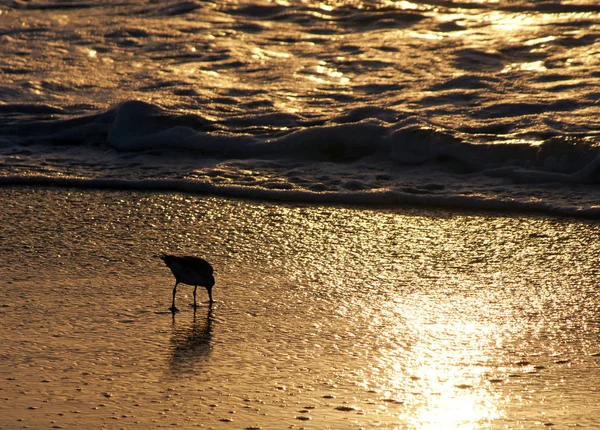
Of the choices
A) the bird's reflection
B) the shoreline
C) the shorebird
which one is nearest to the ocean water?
Result: the shoreline

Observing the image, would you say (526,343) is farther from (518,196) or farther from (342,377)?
(518,196)

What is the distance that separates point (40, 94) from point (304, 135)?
3918 millimetres

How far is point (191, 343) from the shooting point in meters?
4.48

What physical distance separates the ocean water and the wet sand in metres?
0.74

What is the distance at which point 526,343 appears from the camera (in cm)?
443

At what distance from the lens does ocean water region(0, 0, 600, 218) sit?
7.59 m

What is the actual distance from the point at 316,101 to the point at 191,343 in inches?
226

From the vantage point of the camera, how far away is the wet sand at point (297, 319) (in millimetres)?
3762

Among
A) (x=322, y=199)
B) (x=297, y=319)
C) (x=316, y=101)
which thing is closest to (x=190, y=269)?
(x=297, y=319)

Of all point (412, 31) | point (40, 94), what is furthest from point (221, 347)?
point (412, 31)

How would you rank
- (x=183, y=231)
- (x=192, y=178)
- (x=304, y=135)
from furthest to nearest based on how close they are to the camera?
(x=304, y=135) < (x=192, y=178) < (x=183, y=231)

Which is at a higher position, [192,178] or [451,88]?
[451,88]

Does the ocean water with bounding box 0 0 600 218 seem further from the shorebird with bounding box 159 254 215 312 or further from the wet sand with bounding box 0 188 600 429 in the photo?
the shorebird with bounding box 159 254 215 312

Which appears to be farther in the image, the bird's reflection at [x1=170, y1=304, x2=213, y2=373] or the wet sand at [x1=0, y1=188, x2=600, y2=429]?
the bird's reflection at [x1=170, y1=304, x2=213, y2=373]
